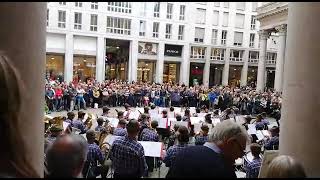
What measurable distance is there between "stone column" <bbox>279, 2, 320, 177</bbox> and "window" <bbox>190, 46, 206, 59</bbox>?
53.2 meters

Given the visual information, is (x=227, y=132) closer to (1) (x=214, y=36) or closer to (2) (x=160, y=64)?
(2) (x=160, y=64)

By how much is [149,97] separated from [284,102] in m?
27.1

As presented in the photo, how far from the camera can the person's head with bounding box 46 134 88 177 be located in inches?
69.2

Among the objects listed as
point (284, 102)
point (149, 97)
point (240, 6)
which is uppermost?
Result: point (240, 6)

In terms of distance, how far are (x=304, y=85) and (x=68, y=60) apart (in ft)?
150

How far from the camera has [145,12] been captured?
166ft

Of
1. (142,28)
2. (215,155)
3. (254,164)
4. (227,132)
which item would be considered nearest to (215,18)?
(142,28)

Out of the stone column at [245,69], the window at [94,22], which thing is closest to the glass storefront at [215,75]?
the stone column at [245,69]

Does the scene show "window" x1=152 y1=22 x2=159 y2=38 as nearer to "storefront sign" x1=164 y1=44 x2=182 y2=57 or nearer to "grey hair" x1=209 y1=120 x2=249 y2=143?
"storefront sign" x1=164 y1=44 x2=182 y2=57

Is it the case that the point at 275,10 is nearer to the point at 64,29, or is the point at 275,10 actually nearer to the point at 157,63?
the point at 157,63

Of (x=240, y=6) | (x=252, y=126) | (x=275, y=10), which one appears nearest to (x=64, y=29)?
(x=275, y=10)

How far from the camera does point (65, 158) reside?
1.77 metres

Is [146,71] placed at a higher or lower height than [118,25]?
lower

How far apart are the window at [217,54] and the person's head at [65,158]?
57.6 meters
